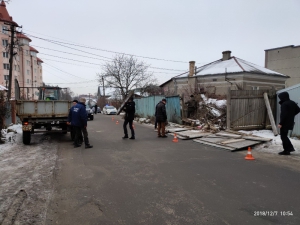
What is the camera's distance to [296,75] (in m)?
41.3

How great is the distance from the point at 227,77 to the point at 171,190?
25927 millimetres

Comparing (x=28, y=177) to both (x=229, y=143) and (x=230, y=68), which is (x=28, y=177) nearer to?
(x=229, y=143)

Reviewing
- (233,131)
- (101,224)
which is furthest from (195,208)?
(233,131)

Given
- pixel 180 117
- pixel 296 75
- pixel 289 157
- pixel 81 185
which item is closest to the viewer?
pixel 81 185

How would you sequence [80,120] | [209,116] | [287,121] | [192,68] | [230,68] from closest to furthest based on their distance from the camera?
[287,121] → [80,120] → [209,116] → [230,68] → [192,68]

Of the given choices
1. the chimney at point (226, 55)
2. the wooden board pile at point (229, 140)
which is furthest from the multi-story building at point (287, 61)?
the wooden board pile at point (229, 140)

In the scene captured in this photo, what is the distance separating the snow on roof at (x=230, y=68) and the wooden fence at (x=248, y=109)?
1705 cm

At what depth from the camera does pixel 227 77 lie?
27.7 meters

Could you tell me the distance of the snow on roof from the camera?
2750 cm

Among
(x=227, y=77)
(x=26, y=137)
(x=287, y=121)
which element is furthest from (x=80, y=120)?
(x=227, y=77)

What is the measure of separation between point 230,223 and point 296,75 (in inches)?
1845

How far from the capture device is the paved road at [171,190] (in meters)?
3.17

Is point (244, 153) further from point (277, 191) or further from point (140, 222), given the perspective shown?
point (140, 222)

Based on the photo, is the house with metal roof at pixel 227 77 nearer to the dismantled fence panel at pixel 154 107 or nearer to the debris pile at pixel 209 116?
the dismantled fence panel at pixel 154 107
